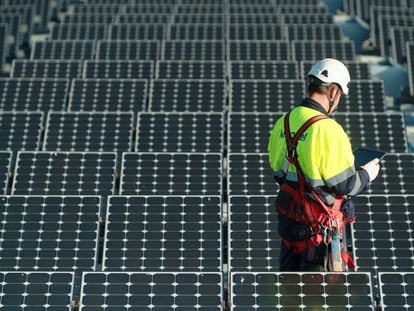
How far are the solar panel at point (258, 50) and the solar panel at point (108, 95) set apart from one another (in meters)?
4.87

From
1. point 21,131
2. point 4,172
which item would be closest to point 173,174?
point 4,172

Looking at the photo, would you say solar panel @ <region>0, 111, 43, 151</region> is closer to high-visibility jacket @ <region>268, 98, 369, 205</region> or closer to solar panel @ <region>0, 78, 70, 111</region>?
solar panel @ <region>0, 78, 70, 111</region>

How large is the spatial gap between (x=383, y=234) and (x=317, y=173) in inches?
150

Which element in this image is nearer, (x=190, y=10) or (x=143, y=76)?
(x=143, y=76)

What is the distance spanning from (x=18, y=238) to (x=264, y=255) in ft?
12.0

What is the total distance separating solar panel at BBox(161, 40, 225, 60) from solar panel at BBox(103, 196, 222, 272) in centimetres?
1075

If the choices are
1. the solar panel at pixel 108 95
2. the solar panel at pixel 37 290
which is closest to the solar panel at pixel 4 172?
the solar panel at pixel 108 95

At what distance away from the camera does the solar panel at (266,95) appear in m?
18.0

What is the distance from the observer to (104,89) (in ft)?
60.8

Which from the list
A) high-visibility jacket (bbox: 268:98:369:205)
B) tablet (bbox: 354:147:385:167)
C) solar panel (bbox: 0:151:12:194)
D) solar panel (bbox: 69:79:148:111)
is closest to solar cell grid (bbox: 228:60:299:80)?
solar panel (bbox: 69:79:148:111)

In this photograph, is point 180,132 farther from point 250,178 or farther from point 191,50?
point 191,50

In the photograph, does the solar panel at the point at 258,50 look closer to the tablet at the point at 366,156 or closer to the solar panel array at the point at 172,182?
the solar panel array at the point at 172,182

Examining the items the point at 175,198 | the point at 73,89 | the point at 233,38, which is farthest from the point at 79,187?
the point at 233,38

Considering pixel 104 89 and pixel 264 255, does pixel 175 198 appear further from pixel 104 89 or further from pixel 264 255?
pixel 104 89
